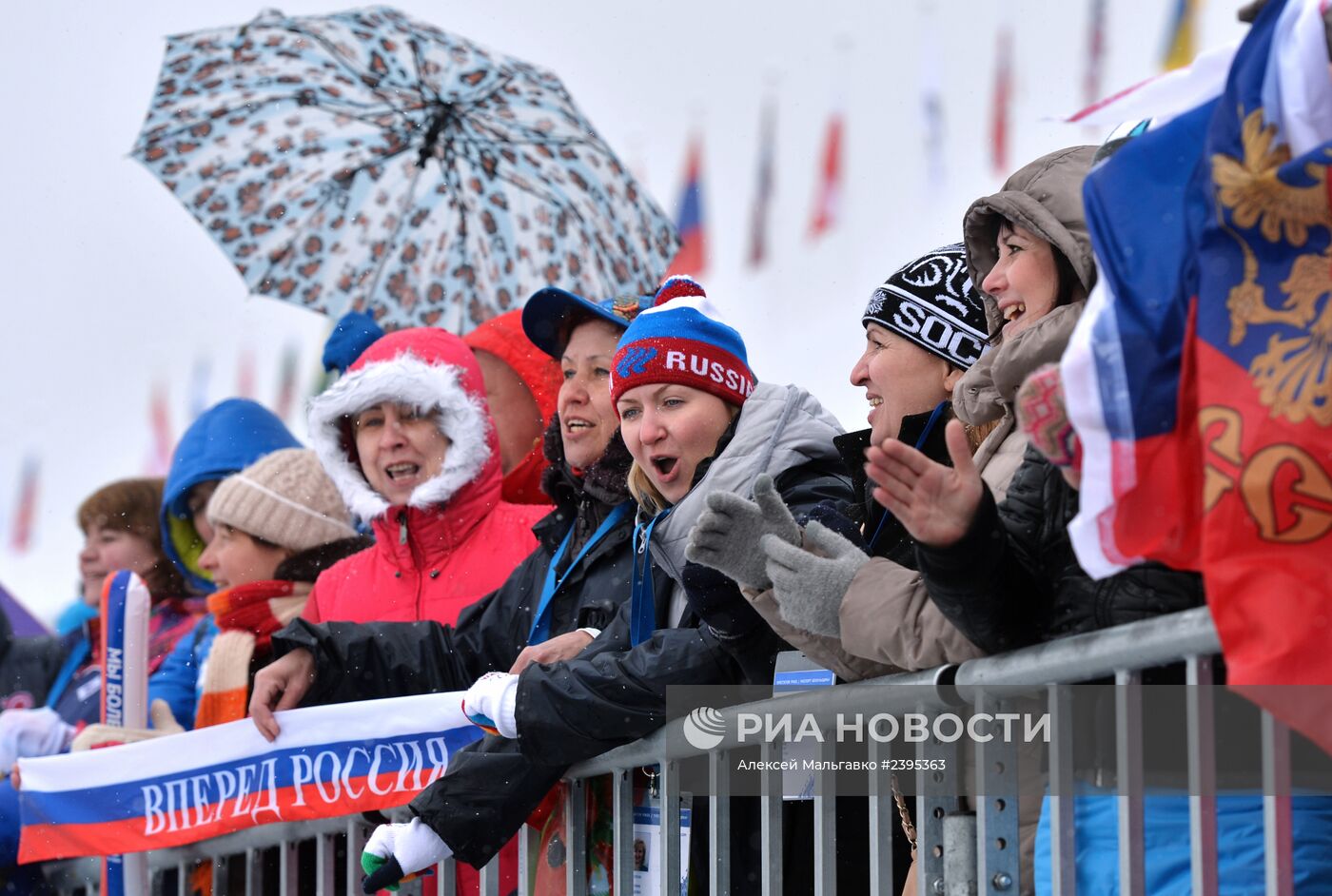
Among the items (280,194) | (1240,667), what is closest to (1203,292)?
(1240,667)

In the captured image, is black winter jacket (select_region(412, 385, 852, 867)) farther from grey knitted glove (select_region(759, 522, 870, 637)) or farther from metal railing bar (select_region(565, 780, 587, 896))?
grey knitted glove (select_region(759, 522, 870, 637))

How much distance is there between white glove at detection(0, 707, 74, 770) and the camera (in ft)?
20.1

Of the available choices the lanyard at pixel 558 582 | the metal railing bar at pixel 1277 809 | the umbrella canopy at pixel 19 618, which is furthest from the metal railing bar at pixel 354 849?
the umbrella canopy at pixel 19 618

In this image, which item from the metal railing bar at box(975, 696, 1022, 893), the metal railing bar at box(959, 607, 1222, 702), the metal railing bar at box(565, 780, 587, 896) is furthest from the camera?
the metal railing bar at box(565, 780, 587, 896)

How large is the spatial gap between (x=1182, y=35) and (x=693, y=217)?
11.0ft

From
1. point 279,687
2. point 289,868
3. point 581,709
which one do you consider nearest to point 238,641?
point 279,687

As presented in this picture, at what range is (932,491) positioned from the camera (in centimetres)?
256

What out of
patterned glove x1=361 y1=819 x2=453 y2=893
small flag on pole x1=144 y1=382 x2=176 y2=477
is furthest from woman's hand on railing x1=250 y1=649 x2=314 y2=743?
small flag on pole x1=144 y1=382 x2=176 y2=477

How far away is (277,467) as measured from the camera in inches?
245

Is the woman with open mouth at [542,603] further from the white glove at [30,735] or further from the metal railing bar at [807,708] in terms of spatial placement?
the white glove at [30,735]

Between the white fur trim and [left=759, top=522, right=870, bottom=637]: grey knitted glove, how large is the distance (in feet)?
8.77

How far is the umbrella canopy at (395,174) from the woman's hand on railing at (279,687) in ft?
6.95

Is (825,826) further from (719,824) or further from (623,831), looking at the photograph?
(623,831)

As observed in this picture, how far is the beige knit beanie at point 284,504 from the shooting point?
20.0 feet
